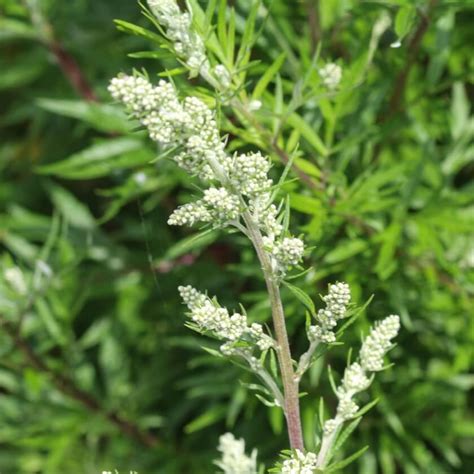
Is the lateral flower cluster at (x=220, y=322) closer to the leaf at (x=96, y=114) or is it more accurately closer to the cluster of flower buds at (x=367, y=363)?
the cluster of flower buds at (x=367, y=363)

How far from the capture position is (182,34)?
1.01 metres

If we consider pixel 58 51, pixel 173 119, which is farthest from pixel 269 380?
pixel 58 51

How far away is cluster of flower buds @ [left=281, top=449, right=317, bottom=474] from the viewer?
2.64 feet

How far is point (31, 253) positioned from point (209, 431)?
2.11 ft

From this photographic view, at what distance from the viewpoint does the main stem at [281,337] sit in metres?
0.83

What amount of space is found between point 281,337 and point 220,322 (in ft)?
0.21

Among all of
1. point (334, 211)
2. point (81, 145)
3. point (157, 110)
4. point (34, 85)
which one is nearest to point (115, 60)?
point (81, 145)

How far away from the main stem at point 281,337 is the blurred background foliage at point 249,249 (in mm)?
445

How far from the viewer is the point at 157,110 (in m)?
0.78

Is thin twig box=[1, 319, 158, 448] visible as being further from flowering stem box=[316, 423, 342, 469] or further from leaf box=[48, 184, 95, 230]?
flowering stem box=[316, 423, 342, 469]

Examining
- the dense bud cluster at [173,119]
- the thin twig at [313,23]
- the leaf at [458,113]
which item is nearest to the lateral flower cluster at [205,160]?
the dense bud cluster at [173,119]

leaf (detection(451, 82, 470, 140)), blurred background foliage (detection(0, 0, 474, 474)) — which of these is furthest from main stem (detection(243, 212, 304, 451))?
leaf (detection(451, 82, 470, 140))

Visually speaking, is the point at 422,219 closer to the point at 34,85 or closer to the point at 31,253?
the point at 31,253

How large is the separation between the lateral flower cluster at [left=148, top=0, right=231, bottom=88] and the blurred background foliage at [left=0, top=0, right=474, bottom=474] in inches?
8.2
